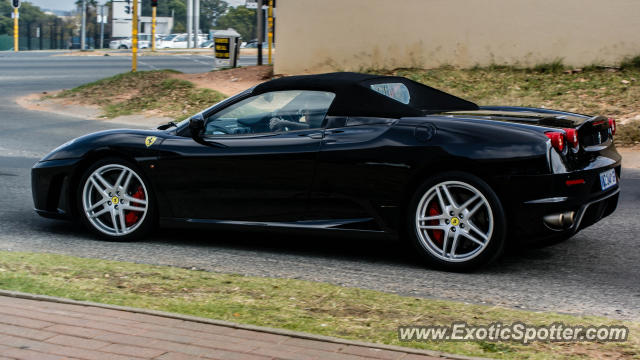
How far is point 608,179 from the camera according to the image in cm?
609

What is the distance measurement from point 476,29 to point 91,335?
643 inches

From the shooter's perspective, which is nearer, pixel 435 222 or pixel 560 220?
pixel 560 220

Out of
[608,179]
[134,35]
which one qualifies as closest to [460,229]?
[608,179]

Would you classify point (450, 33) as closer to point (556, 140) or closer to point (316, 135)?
point (316, 135)

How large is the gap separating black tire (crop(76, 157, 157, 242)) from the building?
13468mm

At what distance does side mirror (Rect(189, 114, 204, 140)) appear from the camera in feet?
22.0

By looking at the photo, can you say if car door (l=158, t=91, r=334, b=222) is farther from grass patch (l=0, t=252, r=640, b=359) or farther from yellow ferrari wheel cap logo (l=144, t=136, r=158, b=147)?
grass patch (l=0, t=252, r=640, b=359)

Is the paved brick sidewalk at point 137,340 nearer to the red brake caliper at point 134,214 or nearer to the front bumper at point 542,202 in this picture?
the front bumper at point 542,202

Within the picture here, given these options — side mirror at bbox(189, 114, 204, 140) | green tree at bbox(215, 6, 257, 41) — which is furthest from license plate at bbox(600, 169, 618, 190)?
green tree at bbox(215, 6, 257, 41)

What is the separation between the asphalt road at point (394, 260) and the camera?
5352mm

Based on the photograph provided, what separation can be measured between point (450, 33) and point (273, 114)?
1379cm

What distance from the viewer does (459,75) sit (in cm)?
1888

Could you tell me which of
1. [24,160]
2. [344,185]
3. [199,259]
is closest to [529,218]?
[344,185]

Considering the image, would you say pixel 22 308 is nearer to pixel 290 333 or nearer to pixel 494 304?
pixel 290 333
